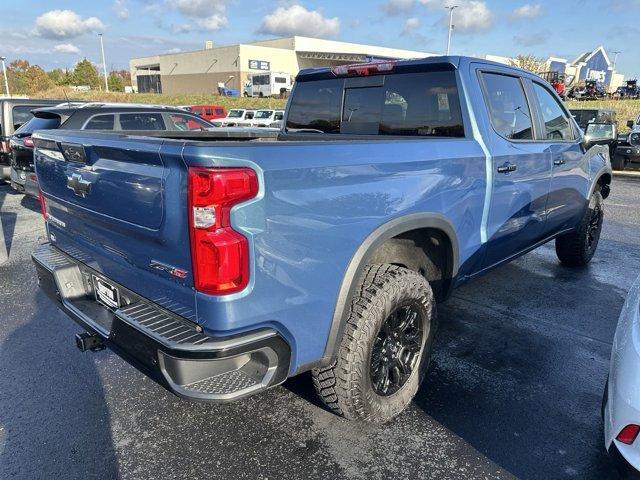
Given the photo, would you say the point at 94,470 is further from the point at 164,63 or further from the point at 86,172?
the point at 164,63

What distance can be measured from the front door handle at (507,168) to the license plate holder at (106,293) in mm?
2520

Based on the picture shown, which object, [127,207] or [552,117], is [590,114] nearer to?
[552,117]

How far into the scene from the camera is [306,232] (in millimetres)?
2000

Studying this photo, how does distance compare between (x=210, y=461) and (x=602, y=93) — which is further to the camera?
(x=602, y=93)

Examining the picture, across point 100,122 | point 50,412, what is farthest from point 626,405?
point 100,122

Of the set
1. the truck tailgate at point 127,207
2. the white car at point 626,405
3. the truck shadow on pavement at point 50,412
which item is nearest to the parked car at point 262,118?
the truck shadow on pavement at point 50,412

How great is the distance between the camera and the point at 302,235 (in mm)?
1987

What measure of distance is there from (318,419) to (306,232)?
51.3 inches

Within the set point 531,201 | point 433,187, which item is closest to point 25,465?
point 433,187

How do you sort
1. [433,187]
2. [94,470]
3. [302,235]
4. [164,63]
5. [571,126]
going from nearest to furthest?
[302,235]
[94,470]
[433,187]
[571,126]
[164,63]

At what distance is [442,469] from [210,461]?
1.17 meters

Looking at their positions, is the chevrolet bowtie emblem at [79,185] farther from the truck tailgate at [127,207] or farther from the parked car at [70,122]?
the parked car at [70,122]

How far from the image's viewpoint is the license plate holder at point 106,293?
2.43 metres

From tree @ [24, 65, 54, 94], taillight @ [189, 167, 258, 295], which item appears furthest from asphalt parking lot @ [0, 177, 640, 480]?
tree @ [24, 65, 54, 94]
